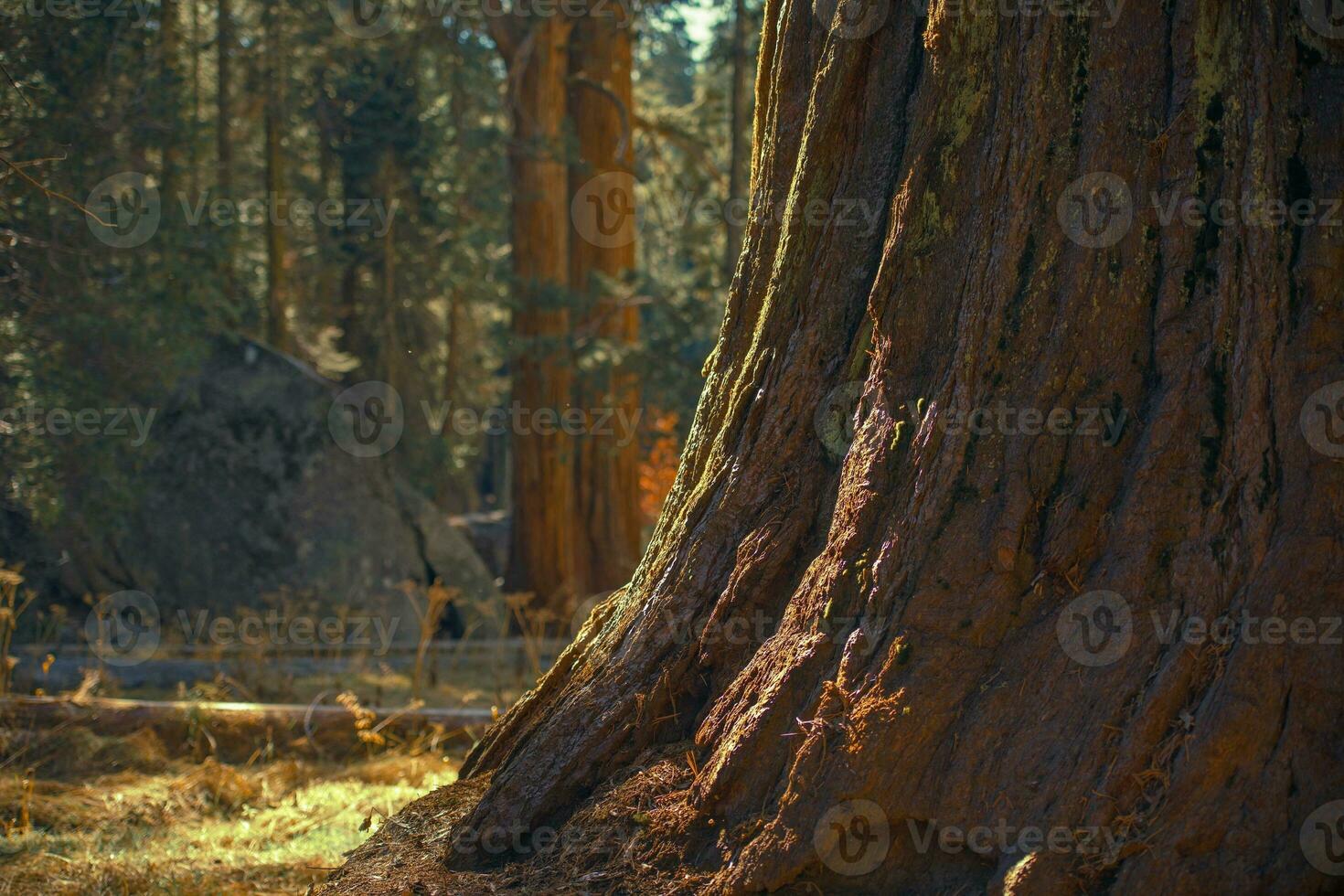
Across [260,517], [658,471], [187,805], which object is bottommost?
[187,805]

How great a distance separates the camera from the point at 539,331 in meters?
13.0

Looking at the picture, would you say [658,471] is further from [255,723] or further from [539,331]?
[255,723]

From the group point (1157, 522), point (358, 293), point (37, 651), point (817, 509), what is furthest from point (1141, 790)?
point (358, 293)

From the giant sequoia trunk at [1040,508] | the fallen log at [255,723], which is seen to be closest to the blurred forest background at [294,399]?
the fallen log at [255,723]

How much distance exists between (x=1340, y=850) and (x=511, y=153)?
11842mm

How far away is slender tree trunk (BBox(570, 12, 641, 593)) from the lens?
1313 centimetres

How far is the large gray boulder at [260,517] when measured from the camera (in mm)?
10883

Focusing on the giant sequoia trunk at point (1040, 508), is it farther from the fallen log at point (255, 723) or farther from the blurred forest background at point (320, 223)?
the blurred forest background at point (320, 223)

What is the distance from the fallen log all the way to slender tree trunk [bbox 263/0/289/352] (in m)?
10.2

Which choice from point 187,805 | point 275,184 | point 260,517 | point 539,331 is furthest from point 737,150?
point 187,805

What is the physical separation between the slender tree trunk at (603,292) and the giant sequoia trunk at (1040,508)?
9.54 meters

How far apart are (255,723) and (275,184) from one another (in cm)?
1205

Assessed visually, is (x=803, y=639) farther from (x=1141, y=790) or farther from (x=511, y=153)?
(x=511, y=153)

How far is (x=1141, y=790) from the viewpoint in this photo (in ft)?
9.48
